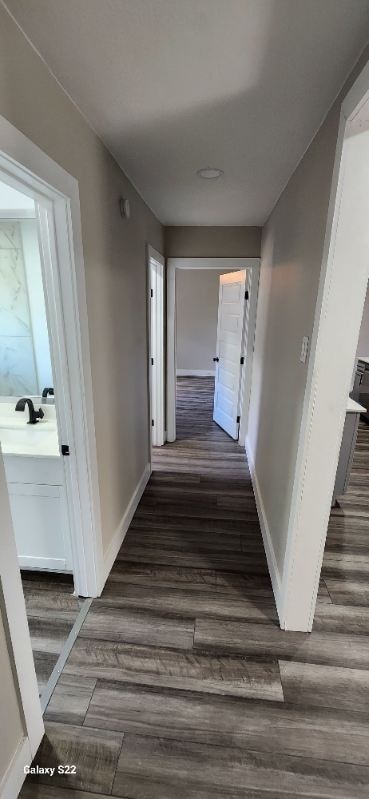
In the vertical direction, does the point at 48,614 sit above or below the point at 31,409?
below

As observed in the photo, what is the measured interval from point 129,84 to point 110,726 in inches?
94.5

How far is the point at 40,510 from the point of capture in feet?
6.01

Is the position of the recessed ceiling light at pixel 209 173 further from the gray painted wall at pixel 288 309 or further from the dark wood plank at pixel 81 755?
the dark wood plank at pixel 81 755

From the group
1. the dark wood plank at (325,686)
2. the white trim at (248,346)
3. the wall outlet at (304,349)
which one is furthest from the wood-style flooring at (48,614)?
the white trim at (248,346)

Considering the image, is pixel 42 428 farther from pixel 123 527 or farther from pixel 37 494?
pixel 123 527

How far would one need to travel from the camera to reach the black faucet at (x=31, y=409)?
6.76 ft

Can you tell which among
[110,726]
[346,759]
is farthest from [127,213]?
[346,759]

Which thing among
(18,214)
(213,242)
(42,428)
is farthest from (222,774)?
(213,242)

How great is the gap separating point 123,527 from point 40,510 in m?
0.67

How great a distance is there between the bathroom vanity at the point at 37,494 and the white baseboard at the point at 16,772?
81cm

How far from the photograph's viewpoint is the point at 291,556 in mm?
1602

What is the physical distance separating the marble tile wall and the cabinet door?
70 centimetres

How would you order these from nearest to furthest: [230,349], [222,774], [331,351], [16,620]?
[16,620] → [222,774] → [331,351] → [230,349]

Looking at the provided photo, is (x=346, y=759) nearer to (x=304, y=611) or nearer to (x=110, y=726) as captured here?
(x=304, y=611)
